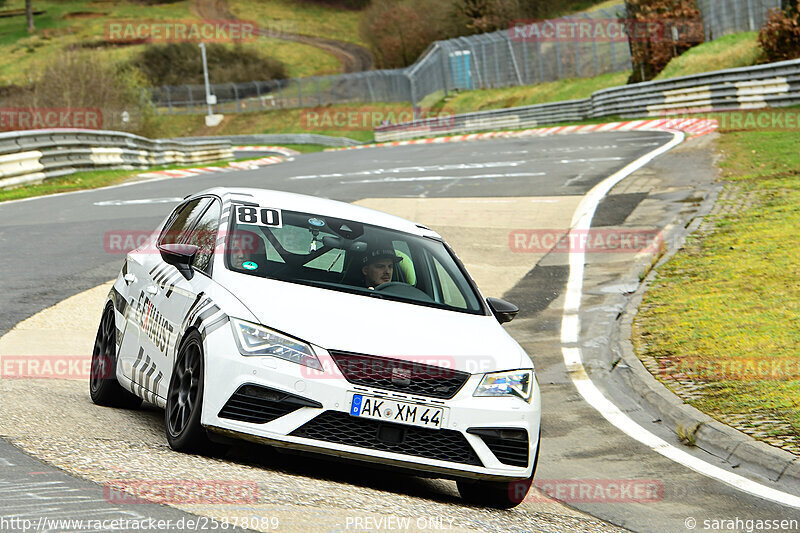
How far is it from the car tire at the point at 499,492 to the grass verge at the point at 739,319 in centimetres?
216

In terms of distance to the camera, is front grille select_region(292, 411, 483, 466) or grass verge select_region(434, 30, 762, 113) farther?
grass verge select_region(434, 30, 762, 113)

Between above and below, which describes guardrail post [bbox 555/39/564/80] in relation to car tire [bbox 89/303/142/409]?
above

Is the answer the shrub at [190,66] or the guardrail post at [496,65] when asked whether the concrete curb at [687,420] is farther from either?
the shrub at [190,66]

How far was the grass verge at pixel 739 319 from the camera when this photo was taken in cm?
845

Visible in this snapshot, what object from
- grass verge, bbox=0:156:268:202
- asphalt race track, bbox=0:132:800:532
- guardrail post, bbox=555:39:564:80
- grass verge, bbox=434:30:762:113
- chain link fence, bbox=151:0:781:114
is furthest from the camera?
guardrail post, bbox=555:39:564:80

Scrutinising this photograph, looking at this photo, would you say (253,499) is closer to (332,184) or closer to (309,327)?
(309,327)

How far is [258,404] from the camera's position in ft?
19.0

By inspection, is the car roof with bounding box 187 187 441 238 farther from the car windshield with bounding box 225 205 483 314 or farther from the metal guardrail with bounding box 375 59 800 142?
the metal guardrail with bounding box 375 59 800 142

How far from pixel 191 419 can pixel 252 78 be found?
A: 102 m

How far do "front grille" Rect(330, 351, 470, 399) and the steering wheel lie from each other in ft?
3.23

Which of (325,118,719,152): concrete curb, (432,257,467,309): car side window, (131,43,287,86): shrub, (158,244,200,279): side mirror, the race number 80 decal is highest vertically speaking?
(131,43,287,86): shrub

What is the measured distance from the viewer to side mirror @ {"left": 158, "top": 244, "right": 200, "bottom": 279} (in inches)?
271

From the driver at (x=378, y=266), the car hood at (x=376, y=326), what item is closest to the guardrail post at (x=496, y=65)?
the driver at (x=378, y=266)

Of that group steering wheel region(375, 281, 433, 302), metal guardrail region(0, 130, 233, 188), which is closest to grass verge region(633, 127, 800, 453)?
steering wheel region(375, 281, 433, 302)
